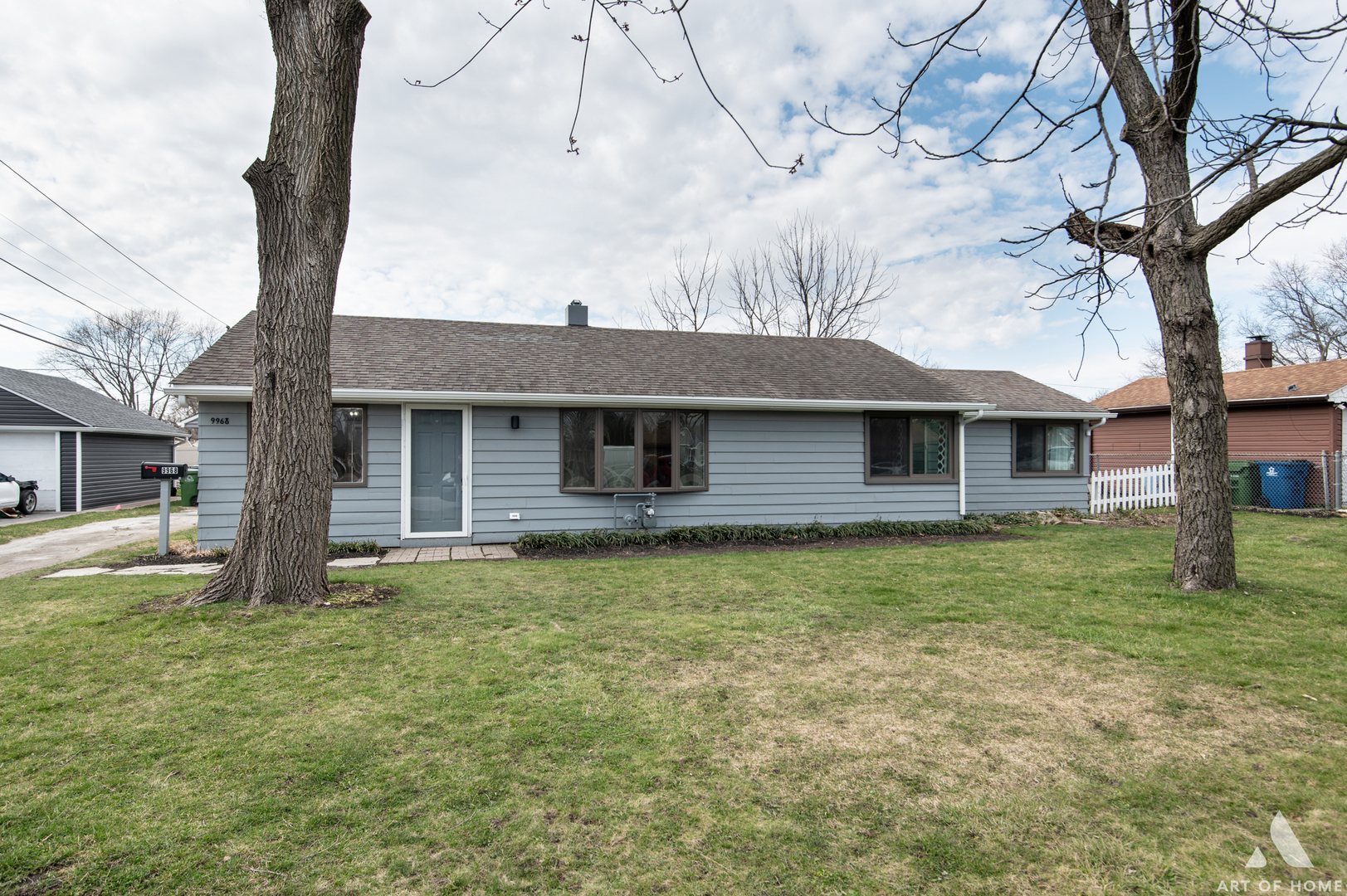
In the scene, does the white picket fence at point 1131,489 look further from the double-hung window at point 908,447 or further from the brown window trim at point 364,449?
the brown window trim at point 364,449

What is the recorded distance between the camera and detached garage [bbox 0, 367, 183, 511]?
15.4 meters

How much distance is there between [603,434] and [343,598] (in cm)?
463

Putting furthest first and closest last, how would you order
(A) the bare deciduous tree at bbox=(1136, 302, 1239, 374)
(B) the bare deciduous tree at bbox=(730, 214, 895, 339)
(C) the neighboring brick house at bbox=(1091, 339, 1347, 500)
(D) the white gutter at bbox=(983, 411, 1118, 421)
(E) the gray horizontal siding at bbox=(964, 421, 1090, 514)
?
(A) the bare deciduous tree at bbox=(1136, 302, 1239, 374), (B) the bare deciduous tree at bbox=(730, 214, 895, 339), (C) the neighboring brick house at bbox=(1091, 339, 1347, 500), (E) the gray horizontal siding at bbox=(964, 421, 1090, 514), (D) the white gutter at bbox=(983, 411, 1118, 421)

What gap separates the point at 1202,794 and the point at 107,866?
3816 mm

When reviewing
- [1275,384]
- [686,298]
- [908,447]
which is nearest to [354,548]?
[908,447]

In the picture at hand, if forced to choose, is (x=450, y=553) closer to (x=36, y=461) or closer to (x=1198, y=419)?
(x=1198, y=419)

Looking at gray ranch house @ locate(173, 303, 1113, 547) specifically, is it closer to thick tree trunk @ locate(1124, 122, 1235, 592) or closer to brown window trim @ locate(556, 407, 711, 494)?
brown window trim @ locate(556, 407, 711, 494)

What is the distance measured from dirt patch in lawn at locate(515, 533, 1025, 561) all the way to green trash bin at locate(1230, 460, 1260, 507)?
7.70m

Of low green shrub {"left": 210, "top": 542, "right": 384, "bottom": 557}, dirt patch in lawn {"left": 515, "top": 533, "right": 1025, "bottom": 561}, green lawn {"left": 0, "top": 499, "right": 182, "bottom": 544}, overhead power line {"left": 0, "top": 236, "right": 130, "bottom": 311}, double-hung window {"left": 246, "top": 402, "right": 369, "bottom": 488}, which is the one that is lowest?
green lawn {"left": 0, "top": 499, "right": 182, "bottom": 544}

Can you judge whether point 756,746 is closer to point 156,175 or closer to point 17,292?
point 156,175

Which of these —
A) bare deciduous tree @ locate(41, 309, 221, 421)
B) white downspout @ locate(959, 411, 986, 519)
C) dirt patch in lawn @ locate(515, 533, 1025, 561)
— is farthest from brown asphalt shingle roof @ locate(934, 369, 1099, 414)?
bare deciduous tree @ locate(41, 309, 221, 421)

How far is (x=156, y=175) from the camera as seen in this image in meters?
13.7

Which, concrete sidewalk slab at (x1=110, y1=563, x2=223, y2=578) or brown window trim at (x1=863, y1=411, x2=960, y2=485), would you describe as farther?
brown window trim at (x1=863, y1=411, x2=960, y2=485)

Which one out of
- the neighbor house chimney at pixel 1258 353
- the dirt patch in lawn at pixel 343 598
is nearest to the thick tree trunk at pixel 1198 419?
the dirt patch in lawn at pixel 343 598
